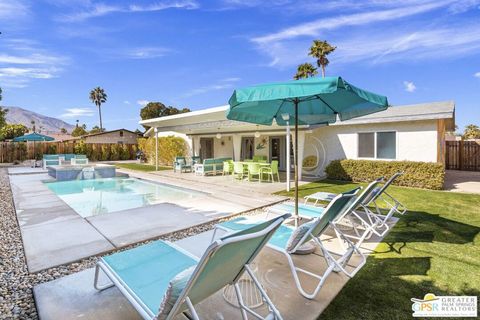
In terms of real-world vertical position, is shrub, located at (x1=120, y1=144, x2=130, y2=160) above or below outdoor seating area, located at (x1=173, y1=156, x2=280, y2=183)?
above

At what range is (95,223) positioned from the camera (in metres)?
5.88

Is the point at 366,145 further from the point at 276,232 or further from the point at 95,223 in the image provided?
the point at 95,223

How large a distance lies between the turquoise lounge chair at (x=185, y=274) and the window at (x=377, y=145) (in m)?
12.2

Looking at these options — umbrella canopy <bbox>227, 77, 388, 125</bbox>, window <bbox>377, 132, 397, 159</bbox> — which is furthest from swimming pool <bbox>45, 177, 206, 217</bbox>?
window <bbox>377, 132, 397, 159</bbox>

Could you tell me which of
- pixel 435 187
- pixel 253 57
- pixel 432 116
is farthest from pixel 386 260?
pixel 253 57

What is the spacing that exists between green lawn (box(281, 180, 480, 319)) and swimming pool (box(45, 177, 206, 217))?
21.5 feet

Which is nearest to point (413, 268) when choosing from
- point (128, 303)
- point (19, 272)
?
point (128, 303)

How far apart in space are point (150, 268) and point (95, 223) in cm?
385

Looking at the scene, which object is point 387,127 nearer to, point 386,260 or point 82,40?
Result: point 386,260

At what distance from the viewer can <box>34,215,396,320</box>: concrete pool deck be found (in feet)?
8.75

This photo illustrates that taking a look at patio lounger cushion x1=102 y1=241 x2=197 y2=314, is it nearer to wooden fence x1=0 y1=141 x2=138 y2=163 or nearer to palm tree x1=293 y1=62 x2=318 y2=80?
wooden fence x1=0 y1=141 x2=138 y2=163

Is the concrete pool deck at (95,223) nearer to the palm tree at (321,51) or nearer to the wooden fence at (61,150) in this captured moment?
the wooden fence at (61,150)

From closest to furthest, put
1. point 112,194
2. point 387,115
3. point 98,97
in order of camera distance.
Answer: point 112,194, point 387,115, point 98,97

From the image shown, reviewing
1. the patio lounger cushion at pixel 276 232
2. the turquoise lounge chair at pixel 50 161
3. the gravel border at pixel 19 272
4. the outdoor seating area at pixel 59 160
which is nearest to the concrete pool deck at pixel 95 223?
the gravel border at pixel 19 272
